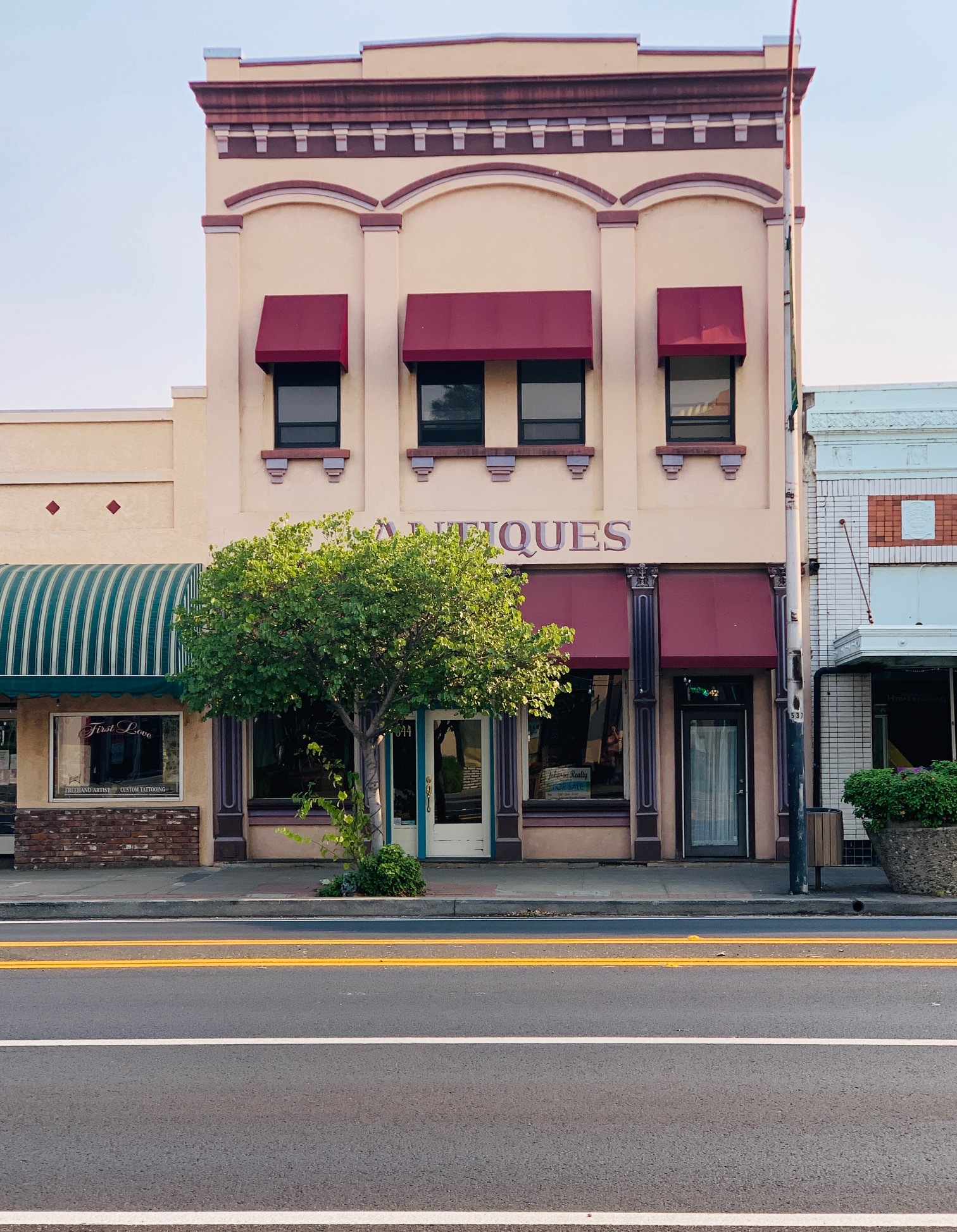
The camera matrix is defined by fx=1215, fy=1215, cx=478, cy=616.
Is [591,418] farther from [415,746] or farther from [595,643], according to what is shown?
[415,746]

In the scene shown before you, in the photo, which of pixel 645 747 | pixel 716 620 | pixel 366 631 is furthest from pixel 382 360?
pixel 645 747

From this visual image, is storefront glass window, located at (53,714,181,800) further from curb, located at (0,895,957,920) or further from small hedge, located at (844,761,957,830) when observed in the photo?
small hedge, located at (844,761,957,830)

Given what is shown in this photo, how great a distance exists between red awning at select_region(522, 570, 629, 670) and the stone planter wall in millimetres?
4574

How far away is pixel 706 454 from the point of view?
18.4 metres

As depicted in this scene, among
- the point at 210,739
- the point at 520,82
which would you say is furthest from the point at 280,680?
the point at 520,82

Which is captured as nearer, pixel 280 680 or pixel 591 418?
pixel 280 680

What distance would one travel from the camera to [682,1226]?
509 cm

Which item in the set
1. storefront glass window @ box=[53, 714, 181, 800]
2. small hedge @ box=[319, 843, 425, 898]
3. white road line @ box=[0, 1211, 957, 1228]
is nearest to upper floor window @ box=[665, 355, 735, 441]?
small hedge @ box=[319, 843, 425, 898]

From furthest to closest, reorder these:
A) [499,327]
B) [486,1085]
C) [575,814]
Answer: [575,814]
[499,327]
[486,1085]

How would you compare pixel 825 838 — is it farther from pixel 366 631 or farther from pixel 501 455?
pixel 501 455

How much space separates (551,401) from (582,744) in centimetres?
528

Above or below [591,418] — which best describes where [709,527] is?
below

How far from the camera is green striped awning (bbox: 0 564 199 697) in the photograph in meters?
17.3

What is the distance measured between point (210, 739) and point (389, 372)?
20.5 ft
